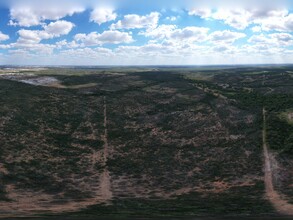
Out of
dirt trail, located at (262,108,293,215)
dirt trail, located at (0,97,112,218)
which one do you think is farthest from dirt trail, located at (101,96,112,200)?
dirt trail, located at (262,108,293,215)

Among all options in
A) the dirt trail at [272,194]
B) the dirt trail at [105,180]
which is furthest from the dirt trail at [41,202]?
the dirt trail at [272,194]

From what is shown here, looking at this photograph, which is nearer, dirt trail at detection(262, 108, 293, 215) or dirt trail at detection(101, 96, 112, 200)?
dirt trail at detection(262, 108, 293, 215)

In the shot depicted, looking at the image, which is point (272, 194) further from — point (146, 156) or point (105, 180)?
point (146, 156)

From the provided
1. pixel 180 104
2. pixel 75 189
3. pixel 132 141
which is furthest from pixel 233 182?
pixel 180 104

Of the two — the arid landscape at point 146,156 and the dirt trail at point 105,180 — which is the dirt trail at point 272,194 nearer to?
the arid landscape at point 146,156

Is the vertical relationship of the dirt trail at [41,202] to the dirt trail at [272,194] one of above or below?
below

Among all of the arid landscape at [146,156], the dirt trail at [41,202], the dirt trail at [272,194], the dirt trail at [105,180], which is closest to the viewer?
the dirt trail at [41,202]

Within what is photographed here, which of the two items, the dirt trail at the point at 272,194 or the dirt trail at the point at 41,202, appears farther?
the dirt trail at the point at 272,194

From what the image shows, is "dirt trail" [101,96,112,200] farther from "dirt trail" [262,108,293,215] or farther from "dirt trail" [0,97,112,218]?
"dirt trail" [262,108,293,215]
